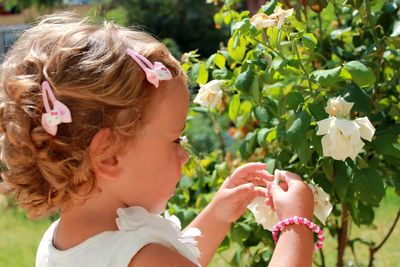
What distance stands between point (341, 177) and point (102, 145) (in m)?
0.70

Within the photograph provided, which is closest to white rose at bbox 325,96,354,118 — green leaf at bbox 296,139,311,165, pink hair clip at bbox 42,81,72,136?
green leaf at bbox 296,139,311,165

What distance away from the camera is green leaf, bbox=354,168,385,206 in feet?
6.97

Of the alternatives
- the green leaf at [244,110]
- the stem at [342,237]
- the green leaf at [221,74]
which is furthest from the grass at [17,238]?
the green leaf at [221,74]

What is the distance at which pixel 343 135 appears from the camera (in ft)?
6.23

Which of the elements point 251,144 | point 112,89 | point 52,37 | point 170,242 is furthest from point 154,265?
point 251,144

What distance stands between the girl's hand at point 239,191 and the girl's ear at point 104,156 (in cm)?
40

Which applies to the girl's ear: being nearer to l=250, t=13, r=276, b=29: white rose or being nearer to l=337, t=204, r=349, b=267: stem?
l=250, t=13, r=276, b=29: white rose

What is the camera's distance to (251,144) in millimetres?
2518

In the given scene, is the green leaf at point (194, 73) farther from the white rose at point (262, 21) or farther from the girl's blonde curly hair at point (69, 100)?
the girl's blonde curly hair at point (69, 100)

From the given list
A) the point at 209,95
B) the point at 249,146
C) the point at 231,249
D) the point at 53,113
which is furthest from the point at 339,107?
the point at 231,249

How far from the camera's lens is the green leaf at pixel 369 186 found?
212 cm

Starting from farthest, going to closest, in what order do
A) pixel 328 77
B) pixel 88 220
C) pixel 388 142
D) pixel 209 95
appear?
1. pixel 209 95
2. pixel 388 142
3. pixel 328 77
4. pixel 88 220

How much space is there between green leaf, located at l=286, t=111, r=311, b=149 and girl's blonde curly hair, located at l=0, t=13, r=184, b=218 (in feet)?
1.21

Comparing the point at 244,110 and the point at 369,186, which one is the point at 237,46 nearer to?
the point at 369,186
